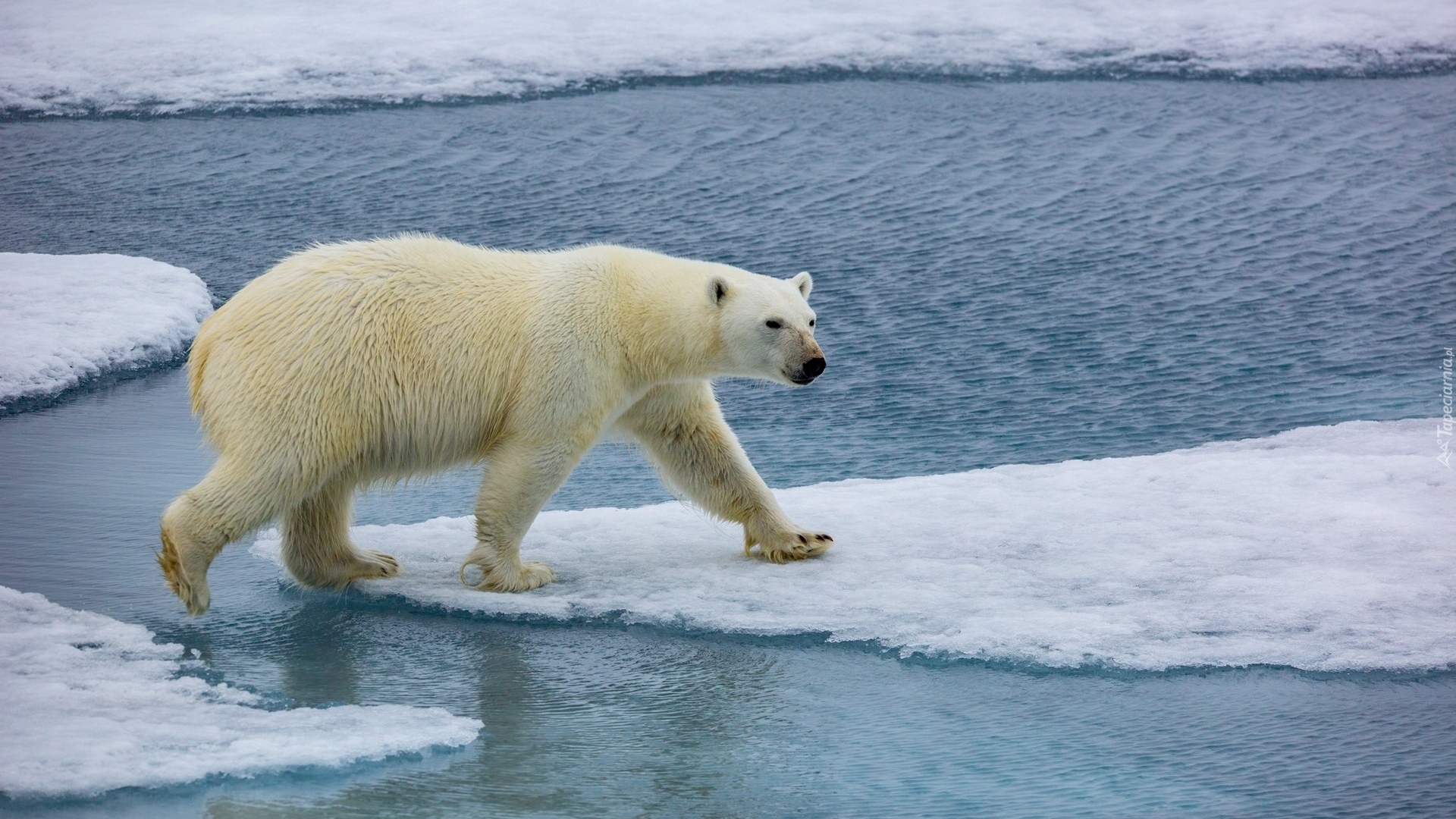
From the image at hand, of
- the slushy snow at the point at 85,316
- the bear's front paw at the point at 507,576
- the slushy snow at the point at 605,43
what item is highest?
the slushy snow at the point at 605,43

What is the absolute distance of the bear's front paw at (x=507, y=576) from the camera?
4.41 m

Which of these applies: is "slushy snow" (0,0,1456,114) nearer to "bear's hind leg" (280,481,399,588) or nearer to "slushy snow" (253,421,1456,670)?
"slushy snow" (253,421,1456,670)

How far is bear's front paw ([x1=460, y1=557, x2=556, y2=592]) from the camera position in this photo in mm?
4406

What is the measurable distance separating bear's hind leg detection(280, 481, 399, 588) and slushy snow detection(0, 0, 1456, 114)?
6.40 m

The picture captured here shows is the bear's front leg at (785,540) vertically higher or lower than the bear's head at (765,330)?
lower

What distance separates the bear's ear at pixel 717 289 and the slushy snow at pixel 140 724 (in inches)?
62.3

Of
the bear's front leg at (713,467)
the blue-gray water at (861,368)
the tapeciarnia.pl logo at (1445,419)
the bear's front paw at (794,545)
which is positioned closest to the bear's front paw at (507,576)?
the blue-gray water at (861,368)

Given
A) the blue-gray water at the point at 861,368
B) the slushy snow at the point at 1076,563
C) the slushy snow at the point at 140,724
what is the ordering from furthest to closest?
the slushy snow at the point at 1076,563 < the blue-gray water at the point at 861,368 < the slushy snow at the point at 140,724

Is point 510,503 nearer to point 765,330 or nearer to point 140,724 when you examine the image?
point 765,330

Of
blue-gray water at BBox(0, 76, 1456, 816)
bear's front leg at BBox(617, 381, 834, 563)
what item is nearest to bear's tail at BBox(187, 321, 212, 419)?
blue-gray water at BBox(0, 76, 1456, 816)

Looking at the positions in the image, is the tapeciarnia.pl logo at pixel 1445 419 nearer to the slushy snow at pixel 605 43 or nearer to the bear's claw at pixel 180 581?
the bear's claw at pixel 180 581

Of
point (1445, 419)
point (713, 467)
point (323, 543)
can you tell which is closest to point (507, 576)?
point (323, 543)

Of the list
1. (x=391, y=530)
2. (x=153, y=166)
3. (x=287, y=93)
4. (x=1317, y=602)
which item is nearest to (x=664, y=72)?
(x=287, y=93)

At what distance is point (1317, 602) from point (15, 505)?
418 centimetres
